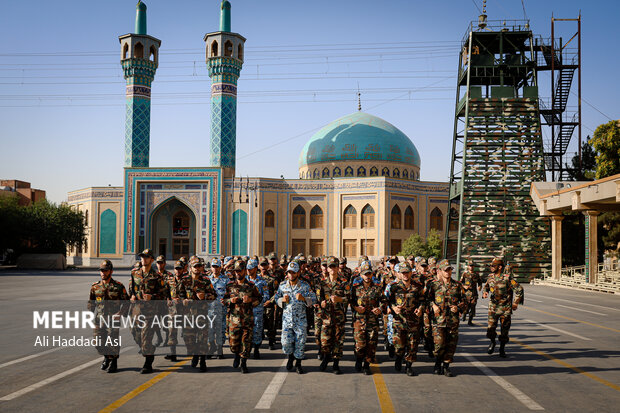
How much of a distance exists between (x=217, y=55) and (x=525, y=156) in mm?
25455

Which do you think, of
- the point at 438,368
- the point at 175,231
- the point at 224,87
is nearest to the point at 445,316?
the point at 438,368

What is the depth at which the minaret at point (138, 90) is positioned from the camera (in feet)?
151

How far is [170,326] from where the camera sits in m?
9.21

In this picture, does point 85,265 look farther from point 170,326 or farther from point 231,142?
point 170,326

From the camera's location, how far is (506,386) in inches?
297

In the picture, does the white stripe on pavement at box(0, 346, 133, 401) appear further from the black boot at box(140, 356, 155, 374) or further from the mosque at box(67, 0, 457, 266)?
the mosque at box(67, 0, 457, 266)

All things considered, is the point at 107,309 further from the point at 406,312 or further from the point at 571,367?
the point at 571,367

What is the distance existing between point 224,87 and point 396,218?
58.3ft

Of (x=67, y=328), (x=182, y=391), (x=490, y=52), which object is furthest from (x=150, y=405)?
(x=490, y=52)

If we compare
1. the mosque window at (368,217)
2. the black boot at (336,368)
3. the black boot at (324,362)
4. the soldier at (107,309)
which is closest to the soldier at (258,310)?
the black boot at (324,362)

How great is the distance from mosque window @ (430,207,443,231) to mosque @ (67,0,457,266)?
9 cm

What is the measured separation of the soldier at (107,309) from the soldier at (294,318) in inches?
93.9

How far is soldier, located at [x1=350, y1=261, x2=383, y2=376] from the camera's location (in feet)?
27.2

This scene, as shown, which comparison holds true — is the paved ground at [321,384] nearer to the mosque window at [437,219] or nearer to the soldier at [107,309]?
the soldier at [107,309]
